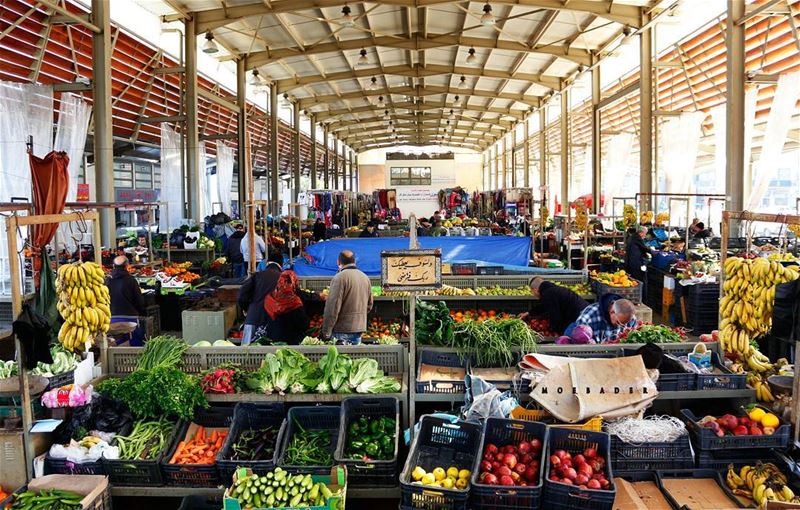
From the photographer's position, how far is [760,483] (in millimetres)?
3623

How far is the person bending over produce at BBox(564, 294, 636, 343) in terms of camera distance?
A: 5.25m

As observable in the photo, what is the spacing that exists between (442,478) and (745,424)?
1.89 metres

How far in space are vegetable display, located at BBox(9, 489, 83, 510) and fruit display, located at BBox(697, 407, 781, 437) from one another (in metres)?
3.58

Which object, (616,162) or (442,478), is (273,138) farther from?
(442,478)

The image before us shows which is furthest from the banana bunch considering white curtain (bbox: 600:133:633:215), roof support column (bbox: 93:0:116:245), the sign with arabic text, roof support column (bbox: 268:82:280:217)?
white curtain (bbox: 600:133:633:215)

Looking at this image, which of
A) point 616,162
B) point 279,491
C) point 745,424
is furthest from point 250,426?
point 616,162

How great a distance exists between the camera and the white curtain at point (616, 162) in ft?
64.1

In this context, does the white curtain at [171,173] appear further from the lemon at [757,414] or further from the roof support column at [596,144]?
the lemon at [757,414]

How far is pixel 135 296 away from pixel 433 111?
26.8m

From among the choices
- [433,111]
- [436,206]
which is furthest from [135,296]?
[433,111]

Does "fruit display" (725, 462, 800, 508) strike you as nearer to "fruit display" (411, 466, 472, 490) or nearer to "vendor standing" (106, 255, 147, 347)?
"fruit display" (411, 466, 472, 490)

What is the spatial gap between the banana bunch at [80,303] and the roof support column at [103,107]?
688cm

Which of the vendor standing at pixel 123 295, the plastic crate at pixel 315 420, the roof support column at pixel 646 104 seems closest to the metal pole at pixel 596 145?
the roof support column at pixel 646 104

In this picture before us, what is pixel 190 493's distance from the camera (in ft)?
13.0
